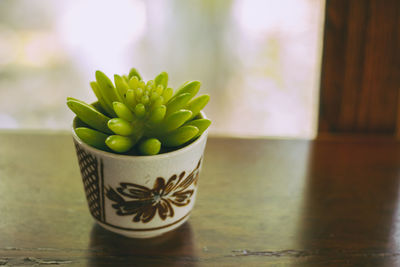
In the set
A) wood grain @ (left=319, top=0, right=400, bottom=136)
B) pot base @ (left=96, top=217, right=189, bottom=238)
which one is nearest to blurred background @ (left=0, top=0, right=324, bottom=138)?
wood grain @ (left=319, top=0, right=400, bottom=136)

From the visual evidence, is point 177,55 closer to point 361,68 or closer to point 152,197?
point 361,68

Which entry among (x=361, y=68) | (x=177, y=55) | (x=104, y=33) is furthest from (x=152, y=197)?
(x=104, y=33)

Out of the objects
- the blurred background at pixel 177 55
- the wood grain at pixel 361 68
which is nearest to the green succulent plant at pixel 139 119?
the wood grain at pixel 361 68

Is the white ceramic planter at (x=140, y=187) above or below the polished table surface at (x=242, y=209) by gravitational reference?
above

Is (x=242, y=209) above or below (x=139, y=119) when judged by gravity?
below

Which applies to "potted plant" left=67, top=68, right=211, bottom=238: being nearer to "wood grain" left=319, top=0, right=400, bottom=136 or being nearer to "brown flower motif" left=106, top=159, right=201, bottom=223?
"brown flower motif" left=106, top=159, right=201, bottom=223

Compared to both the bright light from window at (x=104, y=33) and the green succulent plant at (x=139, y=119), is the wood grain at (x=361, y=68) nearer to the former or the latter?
the green succulent plant at (x=139, y=119)
